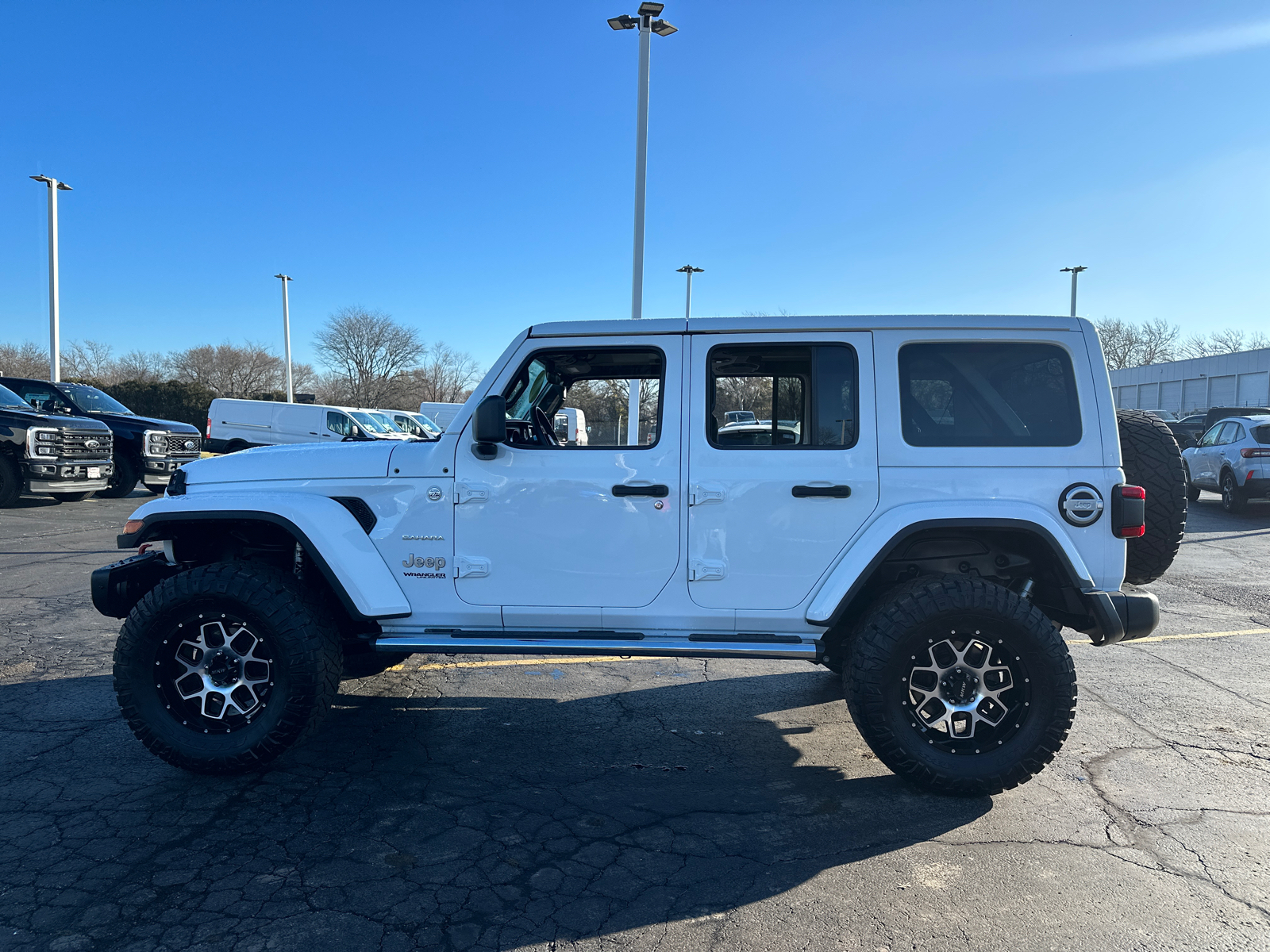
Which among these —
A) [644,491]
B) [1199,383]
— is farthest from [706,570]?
[1199,383]

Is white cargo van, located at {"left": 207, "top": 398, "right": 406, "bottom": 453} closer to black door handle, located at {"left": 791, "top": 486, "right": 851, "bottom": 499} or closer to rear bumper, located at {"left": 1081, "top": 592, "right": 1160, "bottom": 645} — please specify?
black door handle, located at {"left": 791, "top": 486, "right": 851, "bottom": 499}

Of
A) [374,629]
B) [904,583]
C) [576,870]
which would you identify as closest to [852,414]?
[904,583]

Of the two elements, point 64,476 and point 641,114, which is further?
point 641,114

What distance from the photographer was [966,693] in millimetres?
3652

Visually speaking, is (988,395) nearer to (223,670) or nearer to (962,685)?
(962,685)

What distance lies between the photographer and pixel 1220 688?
512cm

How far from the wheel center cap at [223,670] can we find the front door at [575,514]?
1135mm

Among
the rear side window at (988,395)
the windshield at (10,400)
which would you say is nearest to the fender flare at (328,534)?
the rear side window at (988,395)

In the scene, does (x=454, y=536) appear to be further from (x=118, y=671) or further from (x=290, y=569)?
(x=118, y=671)

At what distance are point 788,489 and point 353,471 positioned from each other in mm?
2067

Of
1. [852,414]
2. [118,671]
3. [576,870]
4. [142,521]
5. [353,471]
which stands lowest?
[576,870]

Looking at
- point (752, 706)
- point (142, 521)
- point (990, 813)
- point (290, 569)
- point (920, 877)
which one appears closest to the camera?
point (920, 877)

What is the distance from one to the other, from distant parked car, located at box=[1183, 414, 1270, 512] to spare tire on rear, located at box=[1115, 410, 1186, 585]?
10513mm

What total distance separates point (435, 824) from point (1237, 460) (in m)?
15.2
